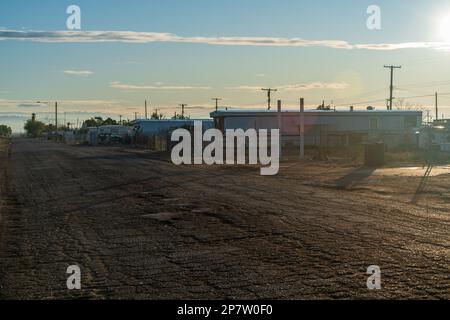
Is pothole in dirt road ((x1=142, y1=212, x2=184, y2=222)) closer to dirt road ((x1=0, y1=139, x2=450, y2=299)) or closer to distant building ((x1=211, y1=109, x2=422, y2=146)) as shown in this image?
dirt road ((x1=0, y1=139, x2=450, y2=299))

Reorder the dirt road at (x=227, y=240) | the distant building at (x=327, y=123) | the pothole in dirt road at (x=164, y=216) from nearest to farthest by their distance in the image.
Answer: the dirt road at (x=227, y=240)
the pothole in dirt road at (x=164, y=216)
the distant building at (x=327, y=123)

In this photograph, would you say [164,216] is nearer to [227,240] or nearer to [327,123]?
[227,240]

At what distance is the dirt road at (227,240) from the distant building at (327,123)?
38247 mm

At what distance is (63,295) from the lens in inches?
338

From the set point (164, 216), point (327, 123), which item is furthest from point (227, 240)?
point (327, 123)

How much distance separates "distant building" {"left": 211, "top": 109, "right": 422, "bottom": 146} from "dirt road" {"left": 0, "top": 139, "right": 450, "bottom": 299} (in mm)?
38247

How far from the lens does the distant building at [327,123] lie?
6234cm

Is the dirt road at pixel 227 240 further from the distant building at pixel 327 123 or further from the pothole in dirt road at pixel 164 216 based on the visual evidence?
the distant building at pixel 327 123

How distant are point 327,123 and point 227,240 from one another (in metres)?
54.1

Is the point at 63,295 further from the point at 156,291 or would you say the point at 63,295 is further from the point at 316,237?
the point at 316,237

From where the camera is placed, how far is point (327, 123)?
216 feet

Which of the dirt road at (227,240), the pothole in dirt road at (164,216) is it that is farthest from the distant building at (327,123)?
the pothole in dirt road at (164,216)

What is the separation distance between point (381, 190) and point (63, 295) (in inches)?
598

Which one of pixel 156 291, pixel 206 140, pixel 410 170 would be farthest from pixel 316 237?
pixel 206 140
